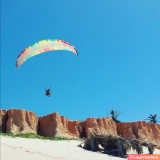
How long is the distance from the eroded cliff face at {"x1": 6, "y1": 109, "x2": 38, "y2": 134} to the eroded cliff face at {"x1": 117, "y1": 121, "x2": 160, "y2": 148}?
45.0ft

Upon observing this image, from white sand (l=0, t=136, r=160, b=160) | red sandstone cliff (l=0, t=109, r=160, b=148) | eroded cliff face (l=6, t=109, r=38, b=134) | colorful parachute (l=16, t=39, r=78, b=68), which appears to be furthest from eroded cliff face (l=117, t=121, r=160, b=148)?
colorful parachute (l=16, t=39, r=78, b=68)

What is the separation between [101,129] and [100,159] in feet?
74.1

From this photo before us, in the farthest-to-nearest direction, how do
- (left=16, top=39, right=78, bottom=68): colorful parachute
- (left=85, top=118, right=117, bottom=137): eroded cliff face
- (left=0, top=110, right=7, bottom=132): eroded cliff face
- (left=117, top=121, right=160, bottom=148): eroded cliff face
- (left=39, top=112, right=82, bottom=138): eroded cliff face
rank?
(left=117, top=121, right=160, bottom=148): eroded cliff face → (left=85, top=118, right=117, bottom=137): eroded cliff face → (left=39, top=112, right=82, bottom=138): eroded cliff face → (left=0, top=110, right=7, bottom=132): eroded cliff face → (left=16, top=39, right=78, bottom=68): colorful parachute

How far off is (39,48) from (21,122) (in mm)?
18554

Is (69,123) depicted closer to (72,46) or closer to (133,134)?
(133,134)

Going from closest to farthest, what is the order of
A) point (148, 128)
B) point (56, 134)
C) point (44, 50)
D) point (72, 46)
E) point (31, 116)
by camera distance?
1. point (44, 50)
2. point (72, 46)
3. point (56, 134)
4. point (31, 116)
5. point (148, 128)

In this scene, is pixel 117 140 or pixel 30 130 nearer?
pixel 117 140

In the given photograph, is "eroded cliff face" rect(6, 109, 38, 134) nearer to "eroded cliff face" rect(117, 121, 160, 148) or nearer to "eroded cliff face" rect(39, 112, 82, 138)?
"eroded cliff face" rect(39, 112, 82, 138)

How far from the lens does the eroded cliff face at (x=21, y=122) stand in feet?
107

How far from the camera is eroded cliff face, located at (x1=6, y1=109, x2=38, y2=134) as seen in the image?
32.6m

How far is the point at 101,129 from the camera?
37.8 m

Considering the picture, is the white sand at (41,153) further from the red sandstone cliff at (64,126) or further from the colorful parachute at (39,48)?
the red sandstone cliff at (64,126)

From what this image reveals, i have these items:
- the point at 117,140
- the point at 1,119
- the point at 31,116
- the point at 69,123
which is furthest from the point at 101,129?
the point at 117,140

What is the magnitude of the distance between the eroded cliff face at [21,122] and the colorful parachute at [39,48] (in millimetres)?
16581
